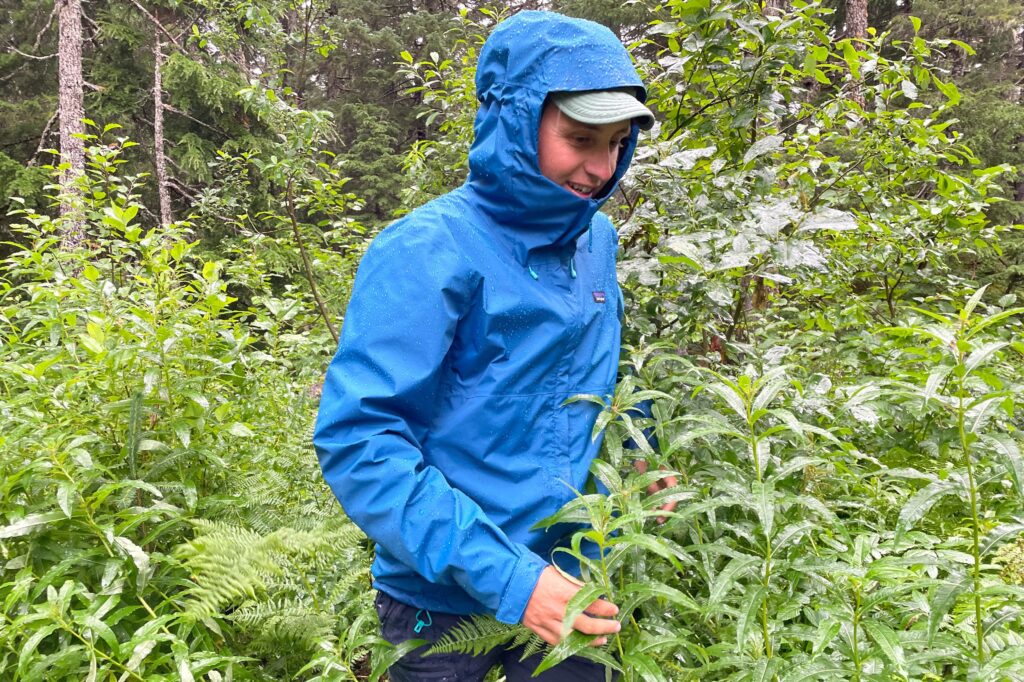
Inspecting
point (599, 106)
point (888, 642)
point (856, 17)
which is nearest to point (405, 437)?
point (599, 106)

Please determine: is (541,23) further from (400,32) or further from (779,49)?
(400,32)

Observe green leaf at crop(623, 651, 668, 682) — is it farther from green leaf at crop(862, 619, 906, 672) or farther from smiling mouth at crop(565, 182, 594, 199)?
smiling mouth at crop(565, 182, 594, 199)

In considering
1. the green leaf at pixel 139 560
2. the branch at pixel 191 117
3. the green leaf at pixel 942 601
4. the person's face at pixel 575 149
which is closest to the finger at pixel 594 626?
the green leaf at pixel 942 601

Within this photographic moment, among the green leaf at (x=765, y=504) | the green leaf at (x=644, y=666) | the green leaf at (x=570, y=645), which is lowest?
the green leaf at (x=644, y=666)

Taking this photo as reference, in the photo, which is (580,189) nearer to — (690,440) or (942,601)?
(690,440)

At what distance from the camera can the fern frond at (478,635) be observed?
4.43ft

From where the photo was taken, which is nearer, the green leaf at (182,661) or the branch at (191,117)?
the green leaf at (182,661)

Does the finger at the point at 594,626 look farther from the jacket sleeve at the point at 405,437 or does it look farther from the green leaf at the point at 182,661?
the green leaf at the point at 182,661

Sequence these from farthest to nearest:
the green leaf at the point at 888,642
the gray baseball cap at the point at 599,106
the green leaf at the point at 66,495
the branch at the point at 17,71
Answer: the branch at the point at 17,71 < the green leaf at the point at 66,495 < the gray baseball cap at the point at 599,106 < the green leaf at the point at 888,642

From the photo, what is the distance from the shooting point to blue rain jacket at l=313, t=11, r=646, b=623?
50.3 inches

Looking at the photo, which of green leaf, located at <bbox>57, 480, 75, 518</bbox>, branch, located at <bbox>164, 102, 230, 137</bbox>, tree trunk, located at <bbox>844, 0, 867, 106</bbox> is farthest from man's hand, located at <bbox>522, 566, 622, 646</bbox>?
branch, located at <bbox>164, 102, 230, 137</bbox>

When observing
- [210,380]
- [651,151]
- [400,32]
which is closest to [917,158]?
[651,151]

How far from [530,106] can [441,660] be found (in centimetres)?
145

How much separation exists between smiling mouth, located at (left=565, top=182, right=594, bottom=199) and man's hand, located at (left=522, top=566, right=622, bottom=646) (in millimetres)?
939
